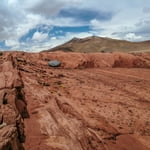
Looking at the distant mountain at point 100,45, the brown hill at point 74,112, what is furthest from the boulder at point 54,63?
the distant mountain at point 100,45

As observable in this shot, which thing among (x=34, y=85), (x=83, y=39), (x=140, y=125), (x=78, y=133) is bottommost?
(x=140, y=125)

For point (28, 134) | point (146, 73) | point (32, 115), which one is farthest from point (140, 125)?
point (146, 73)

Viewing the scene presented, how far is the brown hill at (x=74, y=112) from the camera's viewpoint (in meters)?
4.49

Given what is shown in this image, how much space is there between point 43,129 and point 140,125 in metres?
4.30

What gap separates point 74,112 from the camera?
7.74 metres

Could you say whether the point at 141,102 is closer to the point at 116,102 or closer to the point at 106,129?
the point at 116,102

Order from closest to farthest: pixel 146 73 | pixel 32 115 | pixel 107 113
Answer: pixel 32 115 → pixel 107 113 → pixel 146 73

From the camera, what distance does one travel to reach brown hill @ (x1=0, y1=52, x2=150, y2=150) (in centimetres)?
449

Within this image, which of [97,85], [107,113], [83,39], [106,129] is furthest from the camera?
[83,39]

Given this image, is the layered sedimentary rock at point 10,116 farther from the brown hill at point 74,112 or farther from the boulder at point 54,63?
the boulder at point 54,63

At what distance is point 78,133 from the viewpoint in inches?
204

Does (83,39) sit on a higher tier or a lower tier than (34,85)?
higher

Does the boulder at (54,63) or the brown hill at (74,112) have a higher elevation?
the boulder at (54,63)

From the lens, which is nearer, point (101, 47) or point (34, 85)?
point (34, 85)
